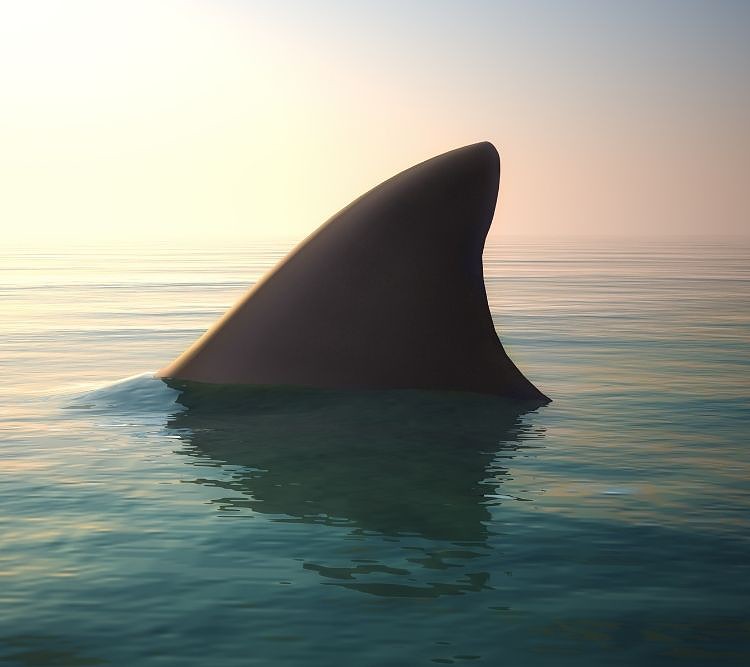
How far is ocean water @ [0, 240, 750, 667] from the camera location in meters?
5.94

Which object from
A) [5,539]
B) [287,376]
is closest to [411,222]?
[287,376]

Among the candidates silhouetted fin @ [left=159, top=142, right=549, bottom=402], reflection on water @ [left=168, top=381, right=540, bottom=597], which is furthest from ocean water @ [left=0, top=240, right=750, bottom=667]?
silhouetted fin @ [left=159, top=142, right=549, bottom=402]

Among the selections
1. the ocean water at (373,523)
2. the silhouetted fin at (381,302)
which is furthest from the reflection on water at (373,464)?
the silhouetted fin at (381,302)

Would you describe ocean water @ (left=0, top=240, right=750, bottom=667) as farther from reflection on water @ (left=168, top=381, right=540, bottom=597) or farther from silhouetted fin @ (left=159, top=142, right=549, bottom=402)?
silhouetted fin @ (left=159, top=142, right=549, bottom=402)

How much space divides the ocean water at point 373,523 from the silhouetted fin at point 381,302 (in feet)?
1.38

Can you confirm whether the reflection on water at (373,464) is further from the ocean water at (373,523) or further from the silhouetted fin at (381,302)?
the silhouetted fin at (381,302)

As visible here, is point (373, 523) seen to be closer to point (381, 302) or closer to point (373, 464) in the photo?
point (373, 464)

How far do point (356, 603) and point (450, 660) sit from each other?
100cm

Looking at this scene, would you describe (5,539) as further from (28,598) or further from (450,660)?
(450,660)

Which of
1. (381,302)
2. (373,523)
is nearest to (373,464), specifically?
(373,523)

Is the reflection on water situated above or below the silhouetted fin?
below

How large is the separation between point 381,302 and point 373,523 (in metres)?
5.95

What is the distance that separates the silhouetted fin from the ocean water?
42 centimetres

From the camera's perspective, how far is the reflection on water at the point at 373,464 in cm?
732
